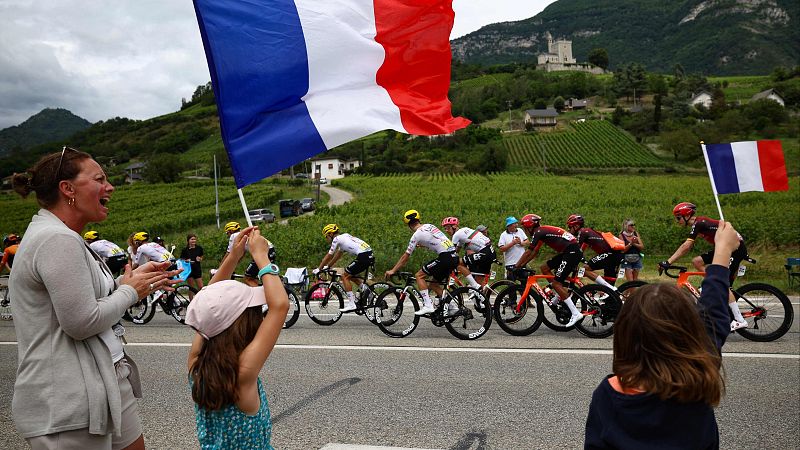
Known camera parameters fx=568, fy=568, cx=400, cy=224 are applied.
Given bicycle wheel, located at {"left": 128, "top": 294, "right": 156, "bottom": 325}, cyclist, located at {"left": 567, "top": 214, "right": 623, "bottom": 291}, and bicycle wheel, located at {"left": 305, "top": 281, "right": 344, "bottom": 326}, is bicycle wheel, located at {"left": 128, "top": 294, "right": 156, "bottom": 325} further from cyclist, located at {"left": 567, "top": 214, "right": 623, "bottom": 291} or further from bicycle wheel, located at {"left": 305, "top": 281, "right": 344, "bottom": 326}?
cyclist, located at {"left": 567, "top": 214, "right": 623, "bottom": 291}

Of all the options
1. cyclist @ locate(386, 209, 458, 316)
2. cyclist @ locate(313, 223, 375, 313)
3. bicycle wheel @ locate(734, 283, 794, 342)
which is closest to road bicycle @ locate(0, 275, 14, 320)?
cyclist @ locate(313, 223, 375, 313)

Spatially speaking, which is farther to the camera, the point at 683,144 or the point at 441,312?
the point at 683,144

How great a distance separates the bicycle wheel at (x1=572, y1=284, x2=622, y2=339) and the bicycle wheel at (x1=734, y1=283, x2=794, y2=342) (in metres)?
1.73

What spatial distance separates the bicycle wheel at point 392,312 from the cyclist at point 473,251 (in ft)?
4.15

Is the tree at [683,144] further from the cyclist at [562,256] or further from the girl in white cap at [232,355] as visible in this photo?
the girl in white cap at [232,355]

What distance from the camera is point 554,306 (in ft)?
30.3

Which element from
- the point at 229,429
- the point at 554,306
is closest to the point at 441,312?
the point at 554,306

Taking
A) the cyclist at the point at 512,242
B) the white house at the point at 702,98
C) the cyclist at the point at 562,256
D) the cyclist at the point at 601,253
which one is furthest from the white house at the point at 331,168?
the cyclist at the point at 562,256

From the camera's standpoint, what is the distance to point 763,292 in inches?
322

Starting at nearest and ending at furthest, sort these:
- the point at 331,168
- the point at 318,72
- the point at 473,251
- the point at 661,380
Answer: the point at 661,380 → the point at 318,72 → the point at 473,251 → the point at 331,168

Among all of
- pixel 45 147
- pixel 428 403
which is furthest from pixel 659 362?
pixel 45 147

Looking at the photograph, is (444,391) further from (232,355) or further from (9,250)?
(9,250)

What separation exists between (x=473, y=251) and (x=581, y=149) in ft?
263

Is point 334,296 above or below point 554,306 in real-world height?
below
